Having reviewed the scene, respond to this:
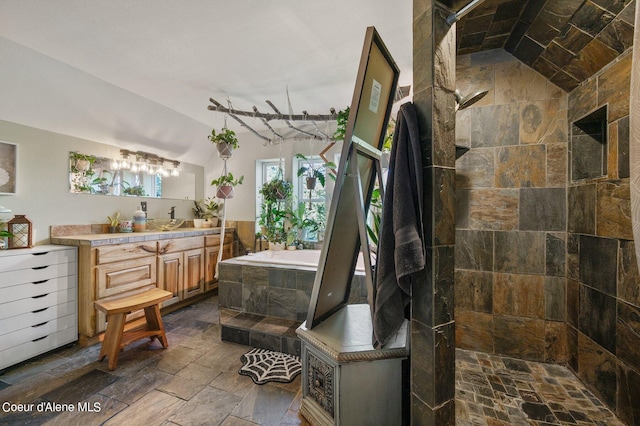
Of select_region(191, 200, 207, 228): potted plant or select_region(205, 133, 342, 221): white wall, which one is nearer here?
select_region(205, 133, 342, 221): white wall

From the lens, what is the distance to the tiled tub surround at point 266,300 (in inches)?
86.7

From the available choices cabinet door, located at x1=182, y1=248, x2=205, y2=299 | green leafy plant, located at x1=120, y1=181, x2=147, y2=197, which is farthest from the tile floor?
green leafy plant, located at x1=120, y1=181, x2=147, y2=197

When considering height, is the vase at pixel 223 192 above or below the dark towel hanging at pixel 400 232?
above

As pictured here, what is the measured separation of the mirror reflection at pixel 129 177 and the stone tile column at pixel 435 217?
140 inches

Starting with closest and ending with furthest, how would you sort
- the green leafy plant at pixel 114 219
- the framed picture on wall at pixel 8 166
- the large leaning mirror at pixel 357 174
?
the large leaning mirror at pixel 357 174 < the framed picture on wall at pixel 8 166 < the green leafy plant at pixel 114 219

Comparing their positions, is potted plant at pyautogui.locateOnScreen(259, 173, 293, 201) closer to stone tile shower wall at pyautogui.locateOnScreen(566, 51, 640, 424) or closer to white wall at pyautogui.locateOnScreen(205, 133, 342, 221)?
white wall at pyautogui.locateOnScreen(205, 133, 342, 221)

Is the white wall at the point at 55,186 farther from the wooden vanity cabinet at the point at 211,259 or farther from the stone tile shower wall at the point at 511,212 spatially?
the stone tile shower wall at the point at 511,212

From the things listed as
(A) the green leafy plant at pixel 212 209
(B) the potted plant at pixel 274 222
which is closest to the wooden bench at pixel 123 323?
(B) the potted plant at pixel 274 222

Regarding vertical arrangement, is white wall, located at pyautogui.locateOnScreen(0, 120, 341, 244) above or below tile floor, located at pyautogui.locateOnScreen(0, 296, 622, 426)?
above

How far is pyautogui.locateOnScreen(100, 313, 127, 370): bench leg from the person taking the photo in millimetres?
2018

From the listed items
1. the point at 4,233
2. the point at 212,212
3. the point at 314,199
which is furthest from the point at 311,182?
the point at 4,233

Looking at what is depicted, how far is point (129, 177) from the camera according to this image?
337 centimetres

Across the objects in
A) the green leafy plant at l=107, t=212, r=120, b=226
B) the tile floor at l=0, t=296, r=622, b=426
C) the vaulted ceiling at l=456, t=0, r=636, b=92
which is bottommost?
the tile floor at l=0, t=296, r=622, b=426

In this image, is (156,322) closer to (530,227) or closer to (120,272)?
(120,272)
